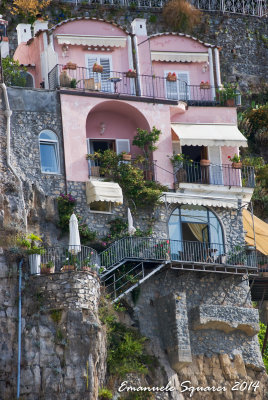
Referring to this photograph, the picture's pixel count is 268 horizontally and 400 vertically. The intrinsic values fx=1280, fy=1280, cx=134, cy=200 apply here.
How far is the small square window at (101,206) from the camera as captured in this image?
4841 cm

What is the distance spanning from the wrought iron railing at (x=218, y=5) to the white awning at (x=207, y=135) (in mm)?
13523

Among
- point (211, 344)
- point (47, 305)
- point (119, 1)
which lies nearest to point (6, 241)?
point (47, 305)

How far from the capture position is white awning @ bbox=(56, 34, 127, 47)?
52.0 metres

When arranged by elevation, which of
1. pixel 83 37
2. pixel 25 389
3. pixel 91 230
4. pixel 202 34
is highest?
pixel 202 34

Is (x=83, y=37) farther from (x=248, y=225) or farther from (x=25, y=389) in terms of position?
(x=25, y=389)

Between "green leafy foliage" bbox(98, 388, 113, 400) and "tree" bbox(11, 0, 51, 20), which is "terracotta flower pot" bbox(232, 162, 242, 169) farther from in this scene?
"tree" bbox(11, 0, 51, 20)

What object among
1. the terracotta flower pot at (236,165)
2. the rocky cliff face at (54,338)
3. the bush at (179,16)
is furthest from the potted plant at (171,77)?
the rocky cliff face at (54,338)

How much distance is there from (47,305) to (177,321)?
19.1ft

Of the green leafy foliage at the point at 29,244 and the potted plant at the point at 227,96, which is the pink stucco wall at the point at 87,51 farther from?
the green leafy foliage at the point at 29,244

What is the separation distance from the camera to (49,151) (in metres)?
48.7

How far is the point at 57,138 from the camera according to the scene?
49.0 meters

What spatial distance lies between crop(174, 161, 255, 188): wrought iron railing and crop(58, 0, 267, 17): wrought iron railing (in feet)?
47.6

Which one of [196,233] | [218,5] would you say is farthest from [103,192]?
[218,5]

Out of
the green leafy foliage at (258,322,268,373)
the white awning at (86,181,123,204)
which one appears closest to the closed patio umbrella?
the white awning at (86,181,123,204)
